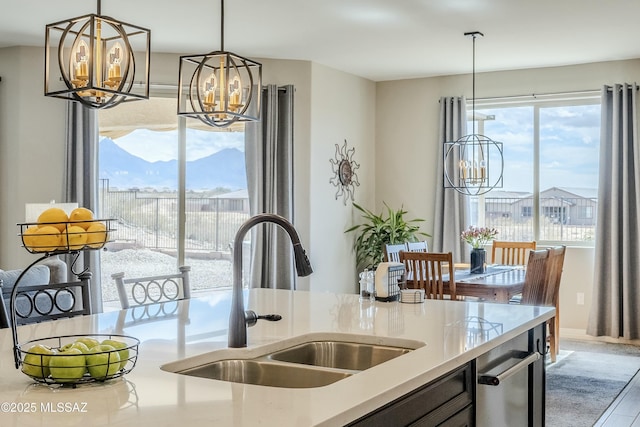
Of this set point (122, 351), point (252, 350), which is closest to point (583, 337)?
point (252, 350)

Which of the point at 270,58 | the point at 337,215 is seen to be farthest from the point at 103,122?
the point at 337,215

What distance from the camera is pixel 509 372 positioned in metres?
2.24

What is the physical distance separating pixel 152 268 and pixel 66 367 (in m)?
5.41

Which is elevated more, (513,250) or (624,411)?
(513,250)

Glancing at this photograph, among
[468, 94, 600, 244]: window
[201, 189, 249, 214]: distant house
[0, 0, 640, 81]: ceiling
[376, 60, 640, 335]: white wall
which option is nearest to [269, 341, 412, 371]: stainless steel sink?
[0, 0, 640, 81]: ceiling

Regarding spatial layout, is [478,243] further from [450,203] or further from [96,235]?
[96,235]

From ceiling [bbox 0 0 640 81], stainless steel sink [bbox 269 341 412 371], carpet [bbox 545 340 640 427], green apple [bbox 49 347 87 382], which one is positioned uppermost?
ceiling [bbox 0 0 640 81]

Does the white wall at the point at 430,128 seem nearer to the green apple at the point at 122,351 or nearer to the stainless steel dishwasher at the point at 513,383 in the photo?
the stainless steel dishwasher at the point at 513,383

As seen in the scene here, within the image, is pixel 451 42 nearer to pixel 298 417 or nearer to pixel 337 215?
pixel 337 215

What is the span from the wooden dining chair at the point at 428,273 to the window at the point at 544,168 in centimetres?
261

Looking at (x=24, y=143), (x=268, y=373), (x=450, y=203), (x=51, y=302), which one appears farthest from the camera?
(x=450, y=203)

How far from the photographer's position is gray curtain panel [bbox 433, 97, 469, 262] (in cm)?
754

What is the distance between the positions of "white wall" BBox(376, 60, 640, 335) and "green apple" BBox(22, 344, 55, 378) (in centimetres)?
635

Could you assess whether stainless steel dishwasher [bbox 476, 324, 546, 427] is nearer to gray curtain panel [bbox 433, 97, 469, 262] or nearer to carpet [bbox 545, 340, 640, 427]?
carpet [bbox 545, 340, 640, 427]
